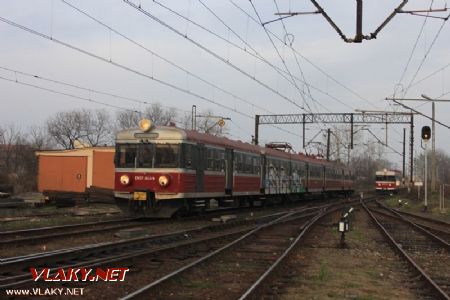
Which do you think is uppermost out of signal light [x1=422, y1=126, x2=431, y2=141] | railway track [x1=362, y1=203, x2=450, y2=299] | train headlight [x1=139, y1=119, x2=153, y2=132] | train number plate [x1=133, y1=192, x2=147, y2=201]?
signal light [x1=422, y1=126, x2=431, y2=141]

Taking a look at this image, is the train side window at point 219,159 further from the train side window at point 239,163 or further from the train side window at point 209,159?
the train side window at point 239,163

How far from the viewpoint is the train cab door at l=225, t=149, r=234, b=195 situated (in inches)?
860

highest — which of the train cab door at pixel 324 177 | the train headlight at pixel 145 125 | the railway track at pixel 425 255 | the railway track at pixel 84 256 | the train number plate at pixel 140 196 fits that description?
the train headlight at pixel 145 125

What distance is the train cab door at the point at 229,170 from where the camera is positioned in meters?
21.8

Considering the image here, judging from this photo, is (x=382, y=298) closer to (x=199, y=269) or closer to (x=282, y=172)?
(x=199, y=269)

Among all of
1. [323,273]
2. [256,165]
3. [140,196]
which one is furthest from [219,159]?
[323,273]

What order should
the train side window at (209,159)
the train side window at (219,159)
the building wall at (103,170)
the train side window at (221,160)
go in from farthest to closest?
1. the building wall at (103,170)
2. the train side window at (221,160)
3. the train side window at (219,159)
4. the train side window at (209,159)

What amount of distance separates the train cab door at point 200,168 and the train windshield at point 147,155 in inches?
50.8

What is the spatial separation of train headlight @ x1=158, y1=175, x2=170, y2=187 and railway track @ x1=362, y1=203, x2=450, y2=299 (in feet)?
23.1

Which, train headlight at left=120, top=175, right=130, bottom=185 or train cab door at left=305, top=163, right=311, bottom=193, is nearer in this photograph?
train headlight at left=120, top=175, right=130, bottom=185

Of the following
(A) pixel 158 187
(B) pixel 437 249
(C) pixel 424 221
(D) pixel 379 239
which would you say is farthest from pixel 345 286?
(C) pixel 424 221

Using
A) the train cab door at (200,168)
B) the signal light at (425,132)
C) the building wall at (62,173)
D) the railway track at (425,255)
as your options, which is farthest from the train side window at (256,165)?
the building wall at (62,173)

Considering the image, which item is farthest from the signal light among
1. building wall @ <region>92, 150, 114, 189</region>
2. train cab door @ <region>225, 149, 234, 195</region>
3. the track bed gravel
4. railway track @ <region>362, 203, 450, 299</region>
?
building wall @ <region>92, 150, 114, 189</region>

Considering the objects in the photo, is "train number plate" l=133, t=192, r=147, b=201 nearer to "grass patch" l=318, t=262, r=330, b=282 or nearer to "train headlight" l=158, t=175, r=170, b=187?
"train headlight" l=158, t=175, r=170, b=187
